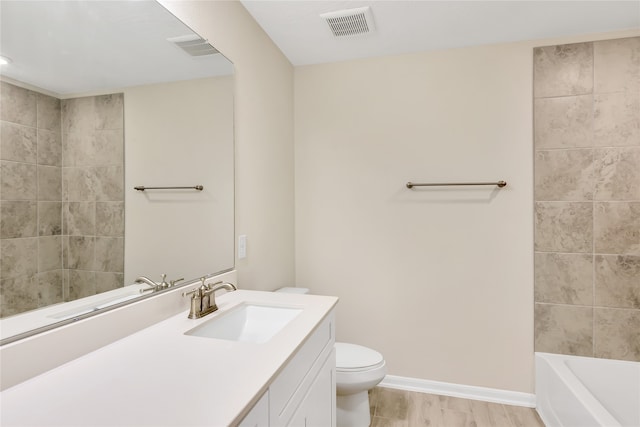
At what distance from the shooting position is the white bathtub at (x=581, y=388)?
171 cm

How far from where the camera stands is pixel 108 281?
109 centimetres

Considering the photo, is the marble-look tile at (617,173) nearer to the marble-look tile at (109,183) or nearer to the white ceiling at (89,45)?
the white ceiling at (89,45)

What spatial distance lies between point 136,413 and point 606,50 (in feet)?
9.64

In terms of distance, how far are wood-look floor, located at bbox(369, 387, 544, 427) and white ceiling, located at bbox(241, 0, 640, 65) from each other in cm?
241

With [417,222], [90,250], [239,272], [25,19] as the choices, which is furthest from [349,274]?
[25,19]

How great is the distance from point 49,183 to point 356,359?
1660mm

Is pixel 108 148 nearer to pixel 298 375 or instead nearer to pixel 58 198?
pixel 58 198

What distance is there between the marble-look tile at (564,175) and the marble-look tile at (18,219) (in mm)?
2530

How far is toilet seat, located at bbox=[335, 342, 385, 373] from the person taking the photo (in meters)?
1.79

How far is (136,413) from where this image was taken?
675mm

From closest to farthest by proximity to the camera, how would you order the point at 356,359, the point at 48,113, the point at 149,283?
1. the point at 48,113
2. the point at 149,283
3. the point at 356,359

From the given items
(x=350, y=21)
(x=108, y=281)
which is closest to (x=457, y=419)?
(x=108, y=281)

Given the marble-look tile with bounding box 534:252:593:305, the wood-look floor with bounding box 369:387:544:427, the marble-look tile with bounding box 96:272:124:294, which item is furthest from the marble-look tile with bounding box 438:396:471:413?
the marble-look tile with bounding box 96:272:124:294

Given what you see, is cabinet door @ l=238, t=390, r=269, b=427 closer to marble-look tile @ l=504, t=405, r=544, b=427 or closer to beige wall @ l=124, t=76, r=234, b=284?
beige wall @ l=124, t=76, r=234, b=284
